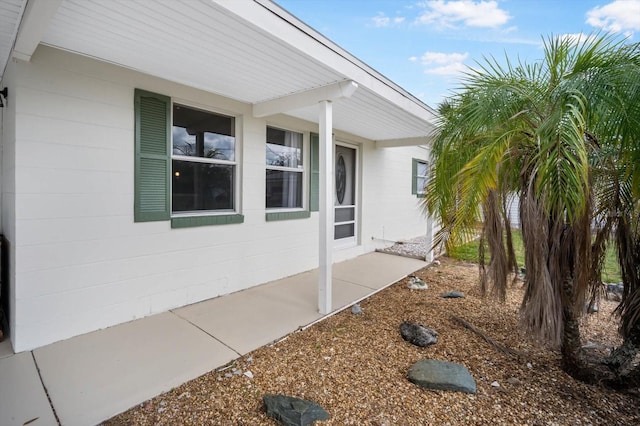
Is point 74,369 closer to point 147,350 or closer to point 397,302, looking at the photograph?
point 147,350

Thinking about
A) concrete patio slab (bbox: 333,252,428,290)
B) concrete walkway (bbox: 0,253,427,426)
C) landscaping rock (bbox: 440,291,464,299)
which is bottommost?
concrete walkway (bbox: 0,253,427,426)

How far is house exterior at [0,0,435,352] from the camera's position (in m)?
2.46

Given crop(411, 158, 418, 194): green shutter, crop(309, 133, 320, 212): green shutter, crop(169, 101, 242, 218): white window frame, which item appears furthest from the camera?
crop(411, 158, 418, 194): green shutter

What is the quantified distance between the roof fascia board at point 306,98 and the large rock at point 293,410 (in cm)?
290

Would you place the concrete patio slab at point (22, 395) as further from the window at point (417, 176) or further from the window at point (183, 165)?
the window at point (417, 176)

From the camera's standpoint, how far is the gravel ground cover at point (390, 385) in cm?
199

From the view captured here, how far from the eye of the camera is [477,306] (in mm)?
3922

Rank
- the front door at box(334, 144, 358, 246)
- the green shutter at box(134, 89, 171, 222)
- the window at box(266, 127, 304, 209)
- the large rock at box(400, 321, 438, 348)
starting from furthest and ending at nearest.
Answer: the front door at box(334, 144, 358, 246) < the window at box(266, 127, 304, 209) < the green shutter at box(134, 89, 171, 222) < the large rock at box(400, 321, 438, 348)

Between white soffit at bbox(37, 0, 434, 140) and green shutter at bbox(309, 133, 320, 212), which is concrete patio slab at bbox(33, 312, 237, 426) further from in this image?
green shutter at bbox(309, 133, 320, 212)

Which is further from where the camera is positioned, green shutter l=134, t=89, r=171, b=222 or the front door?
the front door

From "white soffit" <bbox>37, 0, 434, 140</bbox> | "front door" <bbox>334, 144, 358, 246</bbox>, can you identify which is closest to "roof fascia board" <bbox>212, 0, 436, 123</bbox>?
"white soffit" <bbox>37, 0, 434, 140</bbox>

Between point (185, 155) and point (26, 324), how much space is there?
2227mm

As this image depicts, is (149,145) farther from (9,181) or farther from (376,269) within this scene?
(376,269)

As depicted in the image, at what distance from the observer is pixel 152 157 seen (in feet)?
11.1
